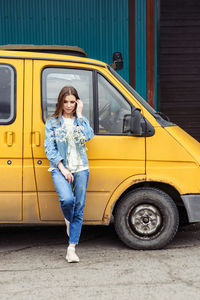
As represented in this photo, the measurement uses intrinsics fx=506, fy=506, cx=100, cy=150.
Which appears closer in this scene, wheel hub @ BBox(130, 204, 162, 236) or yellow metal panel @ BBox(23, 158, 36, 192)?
yellow metal panel @ BBox(23, 158, 36, 192)

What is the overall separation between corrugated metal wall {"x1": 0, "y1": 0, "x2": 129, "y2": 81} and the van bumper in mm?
5570

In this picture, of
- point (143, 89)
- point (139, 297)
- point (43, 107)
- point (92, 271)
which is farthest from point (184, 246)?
point (143, 89)

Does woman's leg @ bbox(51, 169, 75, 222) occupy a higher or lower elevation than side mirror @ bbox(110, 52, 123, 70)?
lower

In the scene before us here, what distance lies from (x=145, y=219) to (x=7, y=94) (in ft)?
6.25

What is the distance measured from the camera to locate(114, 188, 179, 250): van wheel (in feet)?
17.1

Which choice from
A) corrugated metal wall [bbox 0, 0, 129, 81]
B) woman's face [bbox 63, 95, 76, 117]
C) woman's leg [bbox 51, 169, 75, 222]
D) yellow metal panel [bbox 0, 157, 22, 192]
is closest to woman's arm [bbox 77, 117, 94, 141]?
woman's face [bbox 63, 95, 76, 117]

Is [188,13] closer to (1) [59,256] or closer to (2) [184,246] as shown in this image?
(2) [184,246]

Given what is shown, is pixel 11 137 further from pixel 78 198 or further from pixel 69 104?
pixel 78 198

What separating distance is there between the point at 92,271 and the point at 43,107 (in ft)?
5.57

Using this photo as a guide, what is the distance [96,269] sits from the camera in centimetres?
465

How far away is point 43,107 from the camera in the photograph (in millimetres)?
5117

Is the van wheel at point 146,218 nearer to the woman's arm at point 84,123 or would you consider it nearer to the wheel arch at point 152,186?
the wheel arch at point 152,186

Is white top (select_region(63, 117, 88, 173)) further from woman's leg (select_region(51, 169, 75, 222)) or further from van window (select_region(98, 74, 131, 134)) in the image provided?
van window (select_region(98, 74, 131, 134))

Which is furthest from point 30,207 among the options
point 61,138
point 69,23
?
point 69,23
